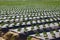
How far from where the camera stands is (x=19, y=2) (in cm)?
985

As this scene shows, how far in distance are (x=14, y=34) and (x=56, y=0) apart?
26.2ft

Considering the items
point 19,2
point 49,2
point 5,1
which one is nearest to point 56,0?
point 49,2

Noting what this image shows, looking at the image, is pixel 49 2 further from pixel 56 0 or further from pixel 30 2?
pixel 30 2

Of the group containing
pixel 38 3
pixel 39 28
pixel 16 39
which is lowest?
pixel 16 39

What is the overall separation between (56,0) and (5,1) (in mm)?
3381

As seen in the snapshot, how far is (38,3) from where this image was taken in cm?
984

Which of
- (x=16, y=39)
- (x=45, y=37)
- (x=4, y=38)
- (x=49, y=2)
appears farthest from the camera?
(x=49, y=2)

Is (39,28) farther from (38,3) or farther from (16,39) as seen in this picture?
(38,3)

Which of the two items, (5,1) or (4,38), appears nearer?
(4,38)

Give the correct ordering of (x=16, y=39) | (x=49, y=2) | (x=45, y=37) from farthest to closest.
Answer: (x=49, y=2) → (x=16, y=39) → (x=45, y=37)

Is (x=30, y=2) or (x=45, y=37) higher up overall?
(x=30, y=2)

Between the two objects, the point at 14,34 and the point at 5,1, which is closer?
the point at 14,34

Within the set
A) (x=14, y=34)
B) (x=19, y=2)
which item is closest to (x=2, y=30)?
(x=14, y=34)

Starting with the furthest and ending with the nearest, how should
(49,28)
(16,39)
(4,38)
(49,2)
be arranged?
(49,2) < (49,28) < (4,38) < (16,39)
